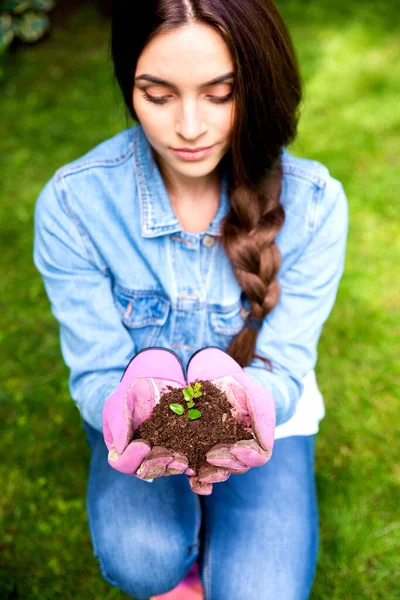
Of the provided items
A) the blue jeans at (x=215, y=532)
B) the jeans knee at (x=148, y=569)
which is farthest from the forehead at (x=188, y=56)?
the jeans knee at (x=148, y=569)

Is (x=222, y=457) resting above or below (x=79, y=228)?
below

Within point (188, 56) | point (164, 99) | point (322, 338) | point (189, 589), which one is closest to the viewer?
point (188, 56)

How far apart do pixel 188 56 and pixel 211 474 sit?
941 mm

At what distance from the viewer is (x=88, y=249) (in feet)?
5.69

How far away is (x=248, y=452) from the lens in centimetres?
137

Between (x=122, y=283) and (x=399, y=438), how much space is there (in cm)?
130

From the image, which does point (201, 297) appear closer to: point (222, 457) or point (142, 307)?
point (142, 307)

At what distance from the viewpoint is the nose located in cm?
141

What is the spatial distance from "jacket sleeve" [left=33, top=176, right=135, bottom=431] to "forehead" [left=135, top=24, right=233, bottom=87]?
48 centimetres

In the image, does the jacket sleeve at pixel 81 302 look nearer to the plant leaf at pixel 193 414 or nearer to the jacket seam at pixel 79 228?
the jacket seam at pixel 79 228

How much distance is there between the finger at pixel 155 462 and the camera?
4.52ft

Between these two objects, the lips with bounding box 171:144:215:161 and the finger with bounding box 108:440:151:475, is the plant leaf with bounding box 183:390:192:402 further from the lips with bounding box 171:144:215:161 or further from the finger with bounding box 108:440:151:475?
the lips with bounding box 171:144:215:161

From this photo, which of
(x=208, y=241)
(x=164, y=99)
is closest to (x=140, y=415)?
(x=208, y=241)

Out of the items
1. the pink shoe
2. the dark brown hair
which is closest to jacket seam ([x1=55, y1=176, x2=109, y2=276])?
the dark brown hair
